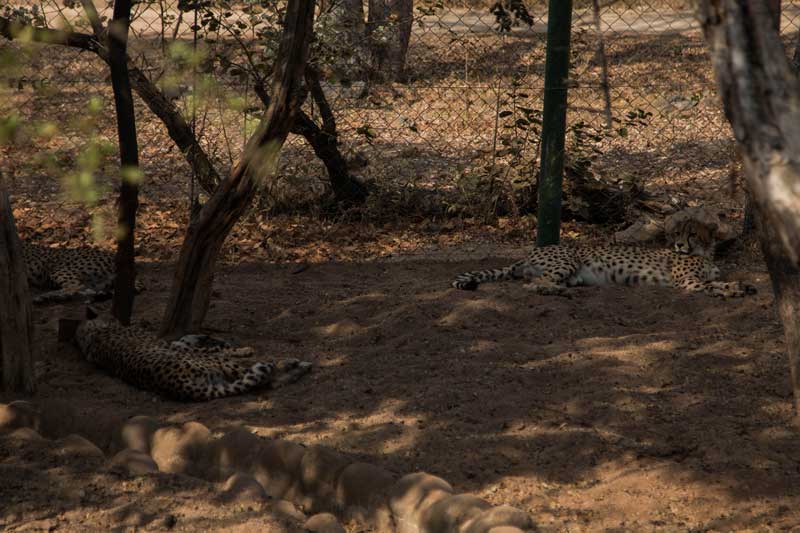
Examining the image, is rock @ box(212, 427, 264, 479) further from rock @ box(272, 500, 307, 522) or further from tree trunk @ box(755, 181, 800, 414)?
tree trunk @ box(755, 181, 800, 414)

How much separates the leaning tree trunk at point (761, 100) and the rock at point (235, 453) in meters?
2.25

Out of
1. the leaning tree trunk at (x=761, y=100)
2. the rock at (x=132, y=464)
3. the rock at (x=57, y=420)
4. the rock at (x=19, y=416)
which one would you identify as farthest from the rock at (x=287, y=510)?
the leaning tree trunk at (x=761, y=100)

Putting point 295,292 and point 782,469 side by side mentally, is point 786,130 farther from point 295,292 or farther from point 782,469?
point 295,292

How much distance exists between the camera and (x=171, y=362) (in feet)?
15.7

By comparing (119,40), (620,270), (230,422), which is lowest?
(230,422)

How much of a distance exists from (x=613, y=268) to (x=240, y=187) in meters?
2.87

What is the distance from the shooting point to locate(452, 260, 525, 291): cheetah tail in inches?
243

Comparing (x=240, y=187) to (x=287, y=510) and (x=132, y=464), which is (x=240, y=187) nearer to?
(x=132, y=464)

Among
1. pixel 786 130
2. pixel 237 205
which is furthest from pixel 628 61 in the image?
pixel 786 130

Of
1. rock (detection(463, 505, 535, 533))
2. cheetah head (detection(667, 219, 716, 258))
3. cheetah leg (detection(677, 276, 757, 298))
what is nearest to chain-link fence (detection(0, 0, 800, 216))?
cheetah head (detection(667, 219, 716, 258))

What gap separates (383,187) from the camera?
8.10 m

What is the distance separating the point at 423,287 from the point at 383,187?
2025 mm

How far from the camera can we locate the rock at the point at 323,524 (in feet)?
10.8

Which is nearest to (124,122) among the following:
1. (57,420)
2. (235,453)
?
(57,420)
